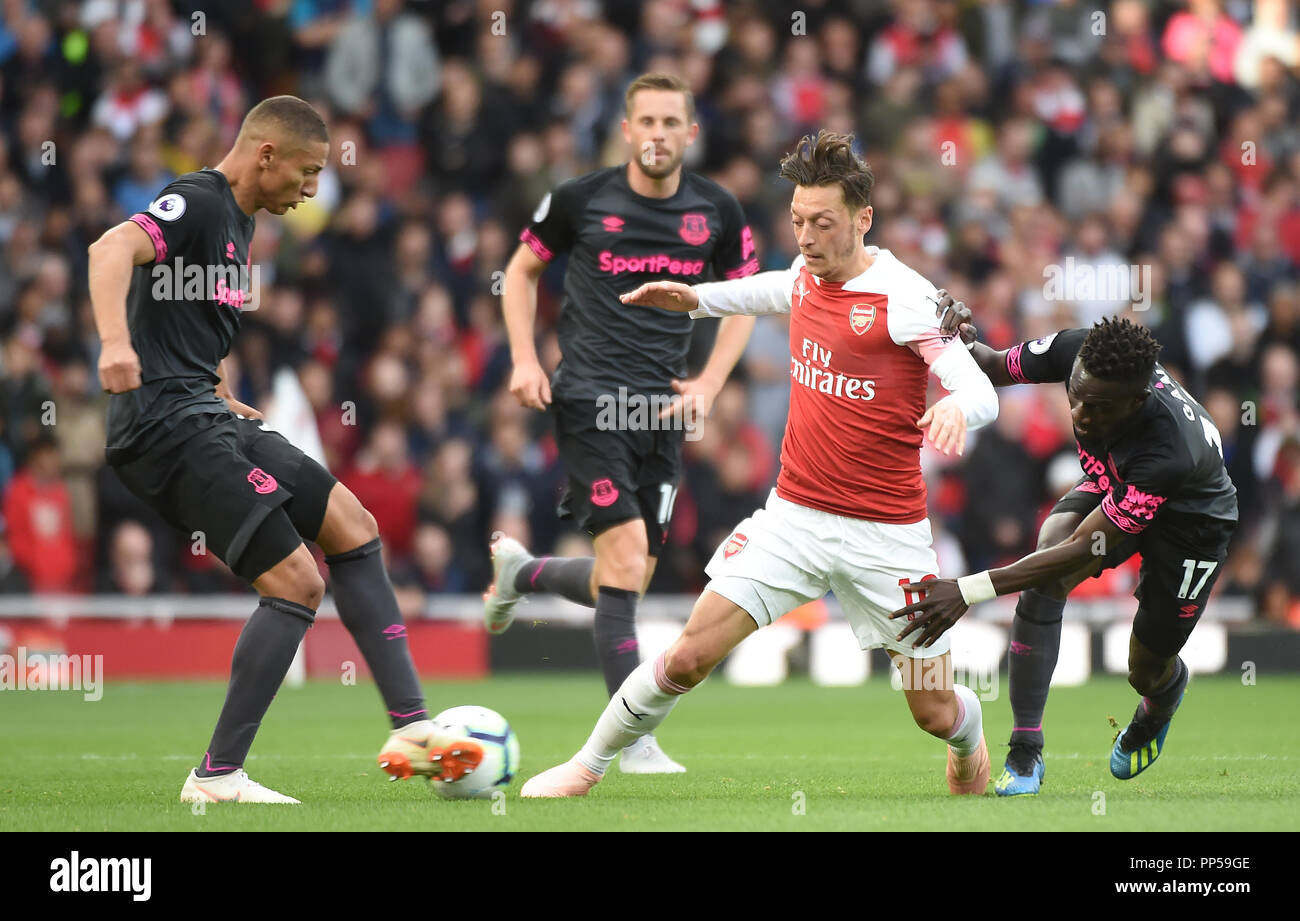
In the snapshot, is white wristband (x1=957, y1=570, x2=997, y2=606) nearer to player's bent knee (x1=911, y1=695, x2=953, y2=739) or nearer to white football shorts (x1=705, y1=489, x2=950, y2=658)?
white football shorts (x1=705, y1=489, x2=950, y2=658)

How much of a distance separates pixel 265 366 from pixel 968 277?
5.82 m

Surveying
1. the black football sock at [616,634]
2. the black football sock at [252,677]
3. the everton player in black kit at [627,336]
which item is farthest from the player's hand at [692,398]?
the black football sock at [252,677]

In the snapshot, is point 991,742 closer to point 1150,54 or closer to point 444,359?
point 444,359

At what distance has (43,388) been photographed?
1292 centimetres

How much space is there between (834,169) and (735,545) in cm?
128

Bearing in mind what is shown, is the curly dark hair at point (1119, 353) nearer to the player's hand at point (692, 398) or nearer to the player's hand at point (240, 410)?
the player's hand at point (692, 398)

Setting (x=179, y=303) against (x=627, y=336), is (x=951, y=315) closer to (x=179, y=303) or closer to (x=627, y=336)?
(x=627, y=336)

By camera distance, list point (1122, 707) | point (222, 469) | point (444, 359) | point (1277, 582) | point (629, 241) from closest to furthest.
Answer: point (222, 469)
point (629, 241)
point (1122, 707)
point (1277, 582)
point (444, 359)

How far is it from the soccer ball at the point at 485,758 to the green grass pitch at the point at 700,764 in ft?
0.28

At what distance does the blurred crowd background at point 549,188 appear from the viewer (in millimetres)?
13156

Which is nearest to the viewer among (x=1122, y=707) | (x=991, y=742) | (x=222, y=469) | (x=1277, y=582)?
(x=222, y=469)

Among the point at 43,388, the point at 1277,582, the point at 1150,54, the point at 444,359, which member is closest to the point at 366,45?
the point at 444,359

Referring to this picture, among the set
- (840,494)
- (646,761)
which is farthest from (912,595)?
(646,761)

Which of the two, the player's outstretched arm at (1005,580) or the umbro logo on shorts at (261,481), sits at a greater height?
the umbro logo on shorts at (261,481)
